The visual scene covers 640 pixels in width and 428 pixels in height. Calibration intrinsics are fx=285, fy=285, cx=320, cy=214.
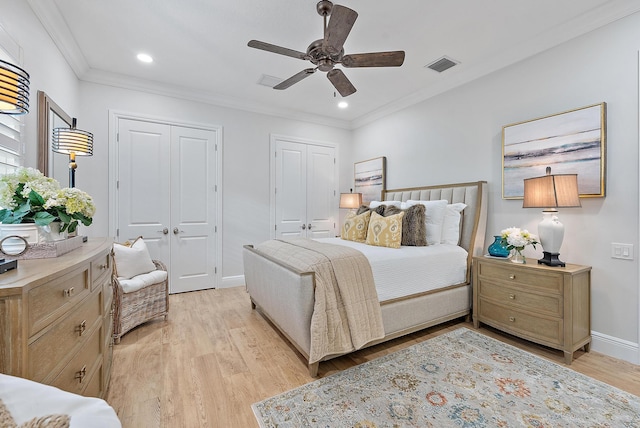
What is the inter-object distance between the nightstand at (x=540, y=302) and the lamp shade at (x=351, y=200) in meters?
2.28

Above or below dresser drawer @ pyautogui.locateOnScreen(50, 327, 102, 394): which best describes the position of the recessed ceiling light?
above

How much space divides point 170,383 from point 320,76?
340 cm

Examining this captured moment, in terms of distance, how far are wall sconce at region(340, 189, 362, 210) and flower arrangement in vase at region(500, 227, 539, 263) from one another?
2379 millimetres

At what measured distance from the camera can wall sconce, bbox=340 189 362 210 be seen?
15.5 ft

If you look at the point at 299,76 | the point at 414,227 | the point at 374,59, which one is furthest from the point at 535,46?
the point at 299,76

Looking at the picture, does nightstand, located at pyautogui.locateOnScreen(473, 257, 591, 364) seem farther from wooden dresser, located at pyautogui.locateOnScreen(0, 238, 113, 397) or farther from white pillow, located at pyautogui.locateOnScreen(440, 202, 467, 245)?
wooden dresser, located at pyautogui.locateOnScreen(0, 238, 113, 397)

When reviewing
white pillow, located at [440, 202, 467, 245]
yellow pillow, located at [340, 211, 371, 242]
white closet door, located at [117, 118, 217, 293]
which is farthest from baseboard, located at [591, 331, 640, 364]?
white closet door, located at [117, 118, 217, 293]

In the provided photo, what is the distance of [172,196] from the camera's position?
389 centimetres

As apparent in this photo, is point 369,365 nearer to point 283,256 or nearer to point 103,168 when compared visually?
point 283,256

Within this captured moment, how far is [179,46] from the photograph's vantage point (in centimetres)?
287

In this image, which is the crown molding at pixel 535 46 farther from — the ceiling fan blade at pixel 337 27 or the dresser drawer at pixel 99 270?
the dresser drawer at pixel 99 270

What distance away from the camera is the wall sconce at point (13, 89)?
122 cm

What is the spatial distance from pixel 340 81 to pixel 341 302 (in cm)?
185

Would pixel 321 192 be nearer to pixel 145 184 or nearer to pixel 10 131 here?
pixel 145 184
